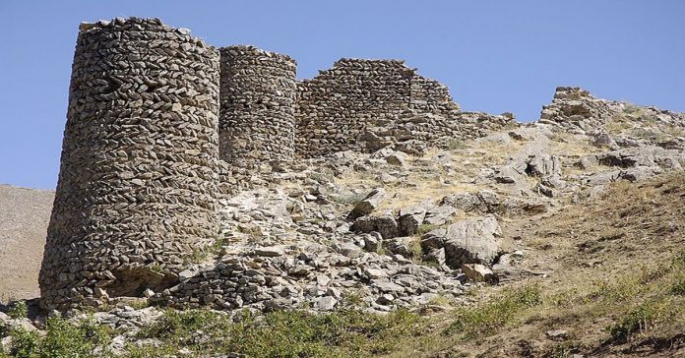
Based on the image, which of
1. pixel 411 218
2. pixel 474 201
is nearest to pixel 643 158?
pixel 474 201

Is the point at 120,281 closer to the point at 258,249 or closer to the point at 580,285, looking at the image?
the point at 258,249

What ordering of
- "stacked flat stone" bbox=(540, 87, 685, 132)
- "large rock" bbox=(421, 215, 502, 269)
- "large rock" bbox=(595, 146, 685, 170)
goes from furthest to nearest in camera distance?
1. "stacked flat stone" bbox=(540, 87, 685, 132)
2. "large rock" bbox=(595, 146, 685, 170)
3. "large rock" bbox=(421, 215, 502, 269)

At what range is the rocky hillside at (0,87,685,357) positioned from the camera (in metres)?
11.6

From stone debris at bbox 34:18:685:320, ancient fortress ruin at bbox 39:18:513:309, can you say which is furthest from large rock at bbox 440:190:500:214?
ancient fortress ruin at bbox 39:18:513:309

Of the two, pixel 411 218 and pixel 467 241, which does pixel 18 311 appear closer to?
pixel 411 218

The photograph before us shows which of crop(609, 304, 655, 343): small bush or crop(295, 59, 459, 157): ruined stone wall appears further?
crop(295, 59, 459, 157): ruined stone wall

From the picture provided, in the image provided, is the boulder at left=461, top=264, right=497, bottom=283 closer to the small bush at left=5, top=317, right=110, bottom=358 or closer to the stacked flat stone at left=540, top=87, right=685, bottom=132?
the small bush at left=5, top=317, right=110, bottom=358

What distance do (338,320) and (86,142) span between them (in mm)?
4980

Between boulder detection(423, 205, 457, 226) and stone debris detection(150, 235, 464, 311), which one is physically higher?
boulder detection(423, 205, 457, 226)

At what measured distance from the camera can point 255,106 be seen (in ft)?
72.4

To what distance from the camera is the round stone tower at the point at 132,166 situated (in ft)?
47.6

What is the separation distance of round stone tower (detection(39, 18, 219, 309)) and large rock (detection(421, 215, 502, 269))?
11.0 ft

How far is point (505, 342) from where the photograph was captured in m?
11.0

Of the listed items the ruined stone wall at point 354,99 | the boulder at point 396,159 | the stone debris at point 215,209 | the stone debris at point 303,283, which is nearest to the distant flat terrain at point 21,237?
the ruined stone wall at point 354,99
